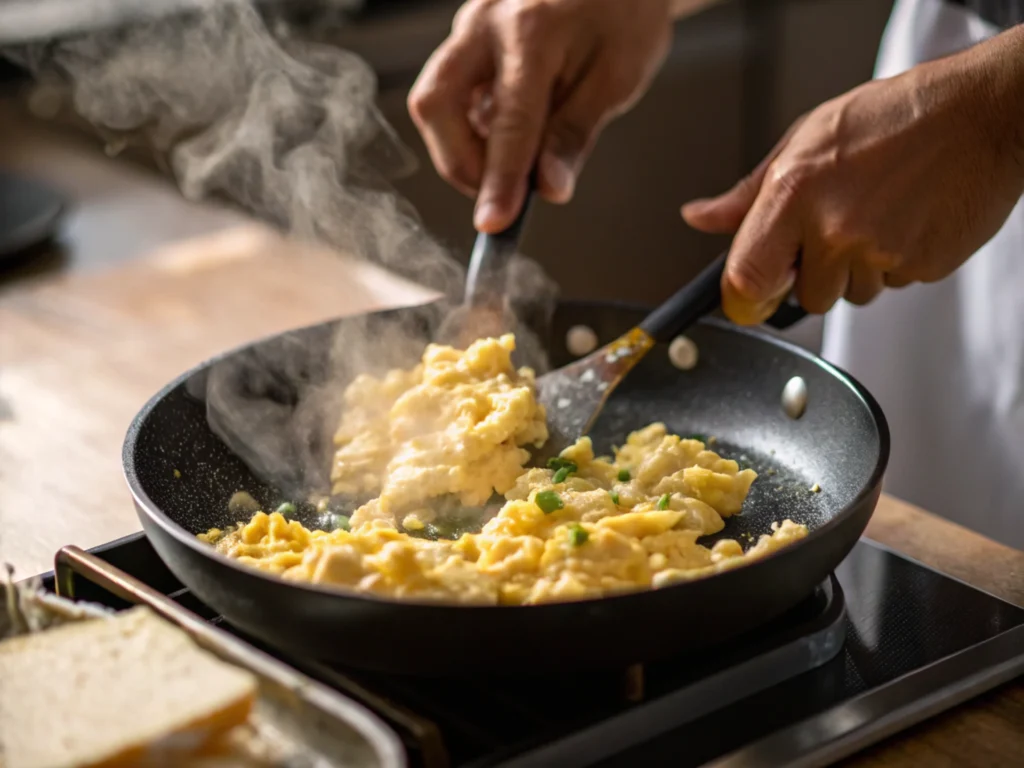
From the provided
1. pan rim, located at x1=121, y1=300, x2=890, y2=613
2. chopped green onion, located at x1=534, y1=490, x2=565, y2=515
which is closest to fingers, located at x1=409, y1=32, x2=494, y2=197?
pan rim, located at x1=121, y1=300, x2=890, y2=613

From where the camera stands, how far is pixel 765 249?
1.47 metres

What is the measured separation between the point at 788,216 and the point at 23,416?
124 cm

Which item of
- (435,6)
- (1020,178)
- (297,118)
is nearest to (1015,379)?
(1020,178)

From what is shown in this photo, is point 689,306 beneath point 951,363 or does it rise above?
above

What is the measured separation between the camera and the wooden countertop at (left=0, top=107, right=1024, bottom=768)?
1.40 metres

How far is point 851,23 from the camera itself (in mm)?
4203

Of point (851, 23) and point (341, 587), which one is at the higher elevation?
point (341, 587)

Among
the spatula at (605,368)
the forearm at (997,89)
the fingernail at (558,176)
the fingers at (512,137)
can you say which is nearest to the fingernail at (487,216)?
the fingers at (512,137)

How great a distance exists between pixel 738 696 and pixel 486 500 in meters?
0.43

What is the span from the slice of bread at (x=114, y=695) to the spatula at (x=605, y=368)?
25.1 inches

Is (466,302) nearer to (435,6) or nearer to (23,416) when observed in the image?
(23,416)

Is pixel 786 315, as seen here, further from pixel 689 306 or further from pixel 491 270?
pixel 491 270

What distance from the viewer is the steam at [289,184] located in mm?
1626

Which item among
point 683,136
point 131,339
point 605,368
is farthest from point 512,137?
point 683,136
